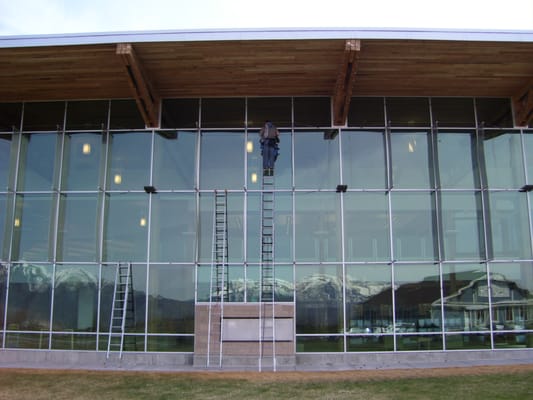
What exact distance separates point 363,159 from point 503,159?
4142 millimetres

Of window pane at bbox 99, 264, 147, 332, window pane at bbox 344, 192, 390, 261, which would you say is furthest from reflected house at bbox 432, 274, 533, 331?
window pane at bbox 99, 264, 147, 332

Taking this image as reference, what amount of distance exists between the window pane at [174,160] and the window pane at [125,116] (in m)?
0.74

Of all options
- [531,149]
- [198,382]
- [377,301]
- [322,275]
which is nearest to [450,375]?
[377,301]

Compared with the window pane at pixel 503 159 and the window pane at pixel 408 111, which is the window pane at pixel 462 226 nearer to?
the window pane at pixel 503 159

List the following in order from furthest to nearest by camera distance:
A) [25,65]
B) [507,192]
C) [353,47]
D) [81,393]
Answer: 1. [507,192]
2. [25,65]
3. [353,47]
4. [81,393]

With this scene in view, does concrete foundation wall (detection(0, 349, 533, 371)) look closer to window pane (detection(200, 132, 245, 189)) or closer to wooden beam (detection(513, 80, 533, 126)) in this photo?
window pane (detection(200, 132, 245, 189))

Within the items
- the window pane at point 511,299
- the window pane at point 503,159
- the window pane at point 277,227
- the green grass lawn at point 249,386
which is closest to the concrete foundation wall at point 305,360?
the window pane at point 511,299

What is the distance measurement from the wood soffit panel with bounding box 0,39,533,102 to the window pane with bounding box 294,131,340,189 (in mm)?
1348

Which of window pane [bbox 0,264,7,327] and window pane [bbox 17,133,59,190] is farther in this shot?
window pane [bbox 17,133,59,190]

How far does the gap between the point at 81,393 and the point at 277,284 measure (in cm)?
624

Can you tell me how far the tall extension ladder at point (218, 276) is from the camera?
49.1 feet

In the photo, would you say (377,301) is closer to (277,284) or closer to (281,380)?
(277,284)

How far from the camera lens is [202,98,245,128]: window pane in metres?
17.4

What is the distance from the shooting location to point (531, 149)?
17.4 m
